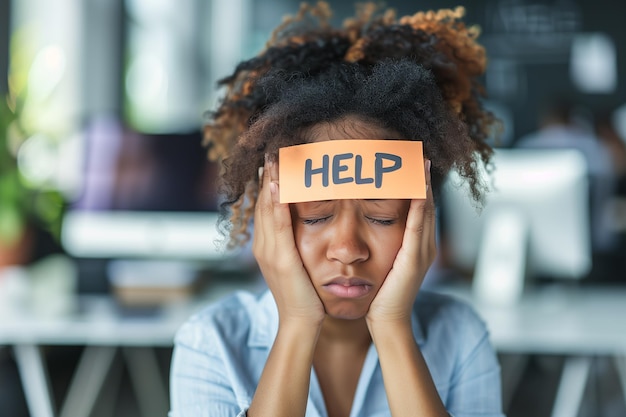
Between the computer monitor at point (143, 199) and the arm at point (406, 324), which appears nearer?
the arm at point (406, 324)

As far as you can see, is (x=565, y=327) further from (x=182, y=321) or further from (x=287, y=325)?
(x=287, y=325)

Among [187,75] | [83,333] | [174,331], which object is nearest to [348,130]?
[174,331]

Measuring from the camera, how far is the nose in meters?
1.17

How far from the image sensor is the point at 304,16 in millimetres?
1597

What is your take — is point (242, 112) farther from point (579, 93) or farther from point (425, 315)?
point (579, 93)

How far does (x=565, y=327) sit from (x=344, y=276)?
4.93 ft

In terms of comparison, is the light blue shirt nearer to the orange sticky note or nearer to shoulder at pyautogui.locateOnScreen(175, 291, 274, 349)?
shoulder at pyautogui.locateOnScreen(175, 291, 274, 349)

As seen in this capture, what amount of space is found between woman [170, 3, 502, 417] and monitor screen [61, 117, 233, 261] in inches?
55.8

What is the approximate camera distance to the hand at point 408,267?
3.94 feet

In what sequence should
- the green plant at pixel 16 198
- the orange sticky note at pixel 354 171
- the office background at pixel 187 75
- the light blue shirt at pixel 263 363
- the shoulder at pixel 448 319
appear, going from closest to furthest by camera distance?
the orange sticky note at pixel 354 171 < the light blue shirt at pixel 263 363 < the shoulder at pixel 448 319 < the green plant at pixel 16 198 < the office background at pixel 187 75

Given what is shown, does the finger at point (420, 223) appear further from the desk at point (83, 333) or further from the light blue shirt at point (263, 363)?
the desk at point (83, 333)

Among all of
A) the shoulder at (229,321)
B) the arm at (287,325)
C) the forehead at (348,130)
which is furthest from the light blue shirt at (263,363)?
the forehead at (348,130)

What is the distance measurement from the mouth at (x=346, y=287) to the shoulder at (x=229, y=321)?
0.19m

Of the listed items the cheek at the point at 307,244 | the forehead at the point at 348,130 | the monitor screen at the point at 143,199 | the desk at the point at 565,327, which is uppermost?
the forehead at the point at 348,130
